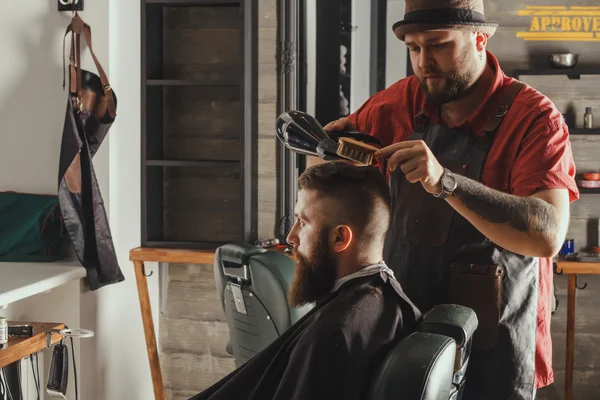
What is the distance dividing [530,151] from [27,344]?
1728 millimetres

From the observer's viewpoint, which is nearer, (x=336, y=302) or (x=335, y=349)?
(x=335, y=349)

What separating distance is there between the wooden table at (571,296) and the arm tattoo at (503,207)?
1972 mm

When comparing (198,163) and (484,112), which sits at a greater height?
(484,112)

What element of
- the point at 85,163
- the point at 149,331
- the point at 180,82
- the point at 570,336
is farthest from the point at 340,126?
the point at 570,336

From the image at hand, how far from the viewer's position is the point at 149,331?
3.94 metres

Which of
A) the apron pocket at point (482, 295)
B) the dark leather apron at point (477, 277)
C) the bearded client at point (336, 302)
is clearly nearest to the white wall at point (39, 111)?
the bearded client at point (336, 302)

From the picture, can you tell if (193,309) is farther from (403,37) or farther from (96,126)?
(403,37)

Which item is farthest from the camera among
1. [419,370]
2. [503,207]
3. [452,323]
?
[503,207]

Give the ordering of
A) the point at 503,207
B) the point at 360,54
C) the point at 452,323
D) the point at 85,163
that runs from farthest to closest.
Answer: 1. the point at 360,54
2. the point at 85,163
3. the point at 503,207
4. the point at 452,323

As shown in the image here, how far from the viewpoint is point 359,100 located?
4441 millimetres

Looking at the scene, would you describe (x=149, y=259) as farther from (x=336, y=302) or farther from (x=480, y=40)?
(x=480, y=40)

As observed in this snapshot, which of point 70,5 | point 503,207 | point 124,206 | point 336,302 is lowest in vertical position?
point 336,302

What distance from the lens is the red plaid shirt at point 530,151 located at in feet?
6.35

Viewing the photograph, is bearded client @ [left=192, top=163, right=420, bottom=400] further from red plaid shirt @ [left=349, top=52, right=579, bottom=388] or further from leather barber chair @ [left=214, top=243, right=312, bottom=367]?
leather barber chair @ [left=214, top=243, right=312, bottom=367]
